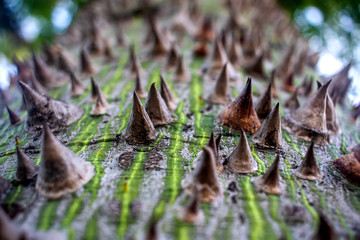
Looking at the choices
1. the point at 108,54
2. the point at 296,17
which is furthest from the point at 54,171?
the point at 296,17

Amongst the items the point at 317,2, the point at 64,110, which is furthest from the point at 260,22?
the point at 64,110

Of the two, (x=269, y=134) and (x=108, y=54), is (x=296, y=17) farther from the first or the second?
(x=269, y=134)

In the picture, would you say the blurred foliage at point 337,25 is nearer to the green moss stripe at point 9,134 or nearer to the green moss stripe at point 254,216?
the green moss stripe at point 254,216

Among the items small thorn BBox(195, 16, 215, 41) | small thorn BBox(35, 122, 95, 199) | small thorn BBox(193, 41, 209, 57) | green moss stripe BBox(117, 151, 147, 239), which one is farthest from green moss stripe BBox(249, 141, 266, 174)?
small thorn BBox(195, 16, 215, 41)

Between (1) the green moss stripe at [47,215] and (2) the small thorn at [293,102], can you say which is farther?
(2) the small thorn at [293,102]

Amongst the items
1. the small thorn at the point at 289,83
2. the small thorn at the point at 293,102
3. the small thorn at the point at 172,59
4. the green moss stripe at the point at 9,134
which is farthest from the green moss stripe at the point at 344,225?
the green moss stripe at the point at 9,134

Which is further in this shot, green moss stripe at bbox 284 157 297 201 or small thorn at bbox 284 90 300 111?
small thorn at bbox 284 90 300 111

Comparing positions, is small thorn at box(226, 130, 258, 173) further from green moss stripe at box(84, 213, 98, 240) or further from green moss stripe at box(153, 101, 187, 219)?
green moss stripe at box(84, 213, 98, 240)

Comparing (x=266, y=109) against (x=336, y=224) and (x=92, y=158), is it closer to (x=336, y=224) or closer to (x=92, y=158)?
(x=336, y=224)
